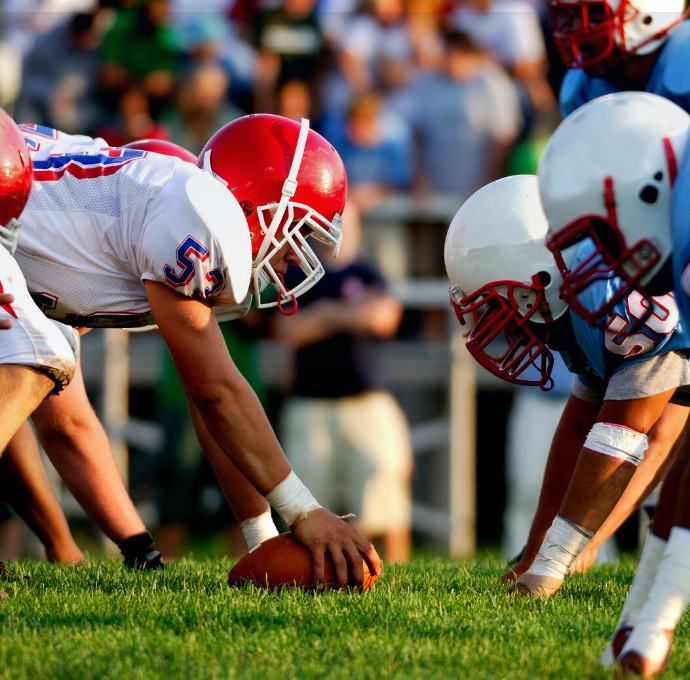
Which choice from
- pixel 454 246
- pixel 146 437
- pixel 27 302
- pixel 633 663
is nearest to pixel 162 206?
pixel 27 302

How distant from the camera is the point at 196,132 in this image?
7125mm

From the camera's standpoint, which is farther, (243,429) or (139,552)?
(139,552)

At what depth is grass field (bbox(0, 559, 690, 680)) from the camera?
2.30m

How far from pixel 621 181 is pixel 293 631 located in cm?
139

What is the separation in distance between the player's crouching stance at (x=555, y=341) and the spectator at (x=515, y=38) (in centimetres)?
429

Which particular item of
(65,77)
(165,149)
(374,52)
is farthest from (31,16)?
(165,149)

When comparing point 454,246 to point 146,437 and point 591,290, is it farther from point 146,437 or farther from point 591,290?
point 146,437

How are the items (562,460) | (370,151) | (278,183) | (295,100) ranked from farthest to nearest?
(295,100) → (370,151) → (562,460) → (278,183)

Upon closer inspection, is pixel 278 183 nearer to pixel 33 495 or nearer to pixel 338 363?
pixel 33 495

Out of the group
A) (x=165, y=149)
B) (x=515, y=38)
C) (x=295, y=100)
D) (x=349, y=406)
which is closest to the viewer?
(x=165, y=149)

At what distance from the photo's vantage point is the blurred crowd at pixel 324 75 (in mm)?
7141

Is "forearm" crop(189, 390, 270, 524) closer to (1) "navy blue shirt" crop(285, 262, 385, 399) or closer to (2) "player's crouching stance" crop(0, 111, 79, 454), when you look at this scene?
(2) "player's crouching stance" crop(0, 111, 79, 454)

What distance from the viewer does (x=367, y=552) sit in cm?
316

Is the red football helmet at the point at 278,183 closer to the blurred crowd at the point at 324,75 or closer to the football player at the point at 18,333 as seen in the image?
the football player at the point at 18,333
